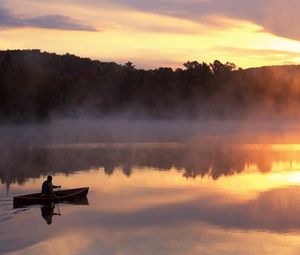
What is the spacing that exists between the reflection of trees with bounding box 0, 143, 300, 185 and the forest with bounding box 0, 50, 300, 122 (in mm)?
73248

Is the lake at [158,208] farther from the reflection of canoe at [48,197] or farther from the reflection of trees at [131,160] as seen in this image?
the reflection of canoe at [48,197]

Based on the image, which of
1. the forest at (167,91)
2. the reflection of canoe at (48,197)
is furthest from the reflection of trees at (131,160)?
the forest at (167,91)

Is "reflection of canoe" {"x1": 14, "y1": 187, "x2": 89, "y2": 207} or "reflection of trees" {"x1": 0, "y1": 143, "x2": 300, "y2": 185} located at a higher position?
"reflection of canoe" {"x1": 14, "y1": 187, "x2": 89, "y2": 207}

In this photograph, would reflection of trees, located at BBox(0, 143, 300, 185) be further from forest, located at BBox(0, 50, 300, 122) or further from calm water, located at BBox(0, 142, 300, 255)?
forest, located at BBox(0, 50, 300, 122)

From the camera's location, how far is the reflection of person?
19.3m

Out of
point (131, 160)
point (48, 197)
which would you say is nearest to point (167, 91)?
point (131, 160)

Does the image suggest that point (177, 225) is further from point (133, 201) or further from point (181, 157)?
point (181, 157)

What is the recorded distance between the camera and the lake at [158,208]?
15922 mm

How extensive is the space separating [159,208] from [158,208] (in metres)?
0.04

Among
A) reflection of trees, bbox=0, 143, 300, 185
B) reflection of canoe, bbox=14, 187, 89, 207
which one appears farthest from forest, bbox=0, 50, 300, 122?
reflection of canoe, bbox=14, 187, 89, 207

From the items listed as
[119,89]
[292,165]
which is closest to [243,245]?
[292,165]

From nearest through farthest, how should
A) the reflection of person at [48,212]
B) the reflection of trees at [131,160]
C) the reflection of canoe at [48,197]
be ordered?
the reflection of person at [48,212]
the reflection of canoe at [48,197]
the reflection of trees at [131,160]

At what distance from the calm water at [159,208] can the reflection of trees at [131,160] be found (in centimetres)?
7

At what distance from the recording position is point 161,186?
26.6 meters
